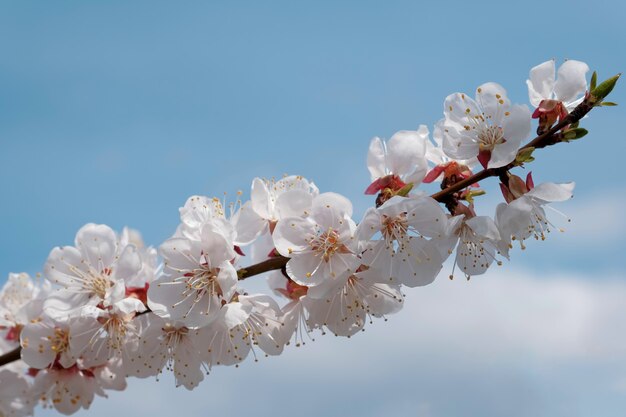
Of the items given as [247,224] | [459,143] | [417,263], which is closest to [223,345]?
[247,224]

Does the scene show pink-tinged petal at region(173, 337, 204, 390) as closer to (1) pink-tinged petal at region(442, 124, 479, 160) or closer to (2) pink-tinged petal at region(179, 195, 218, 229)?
(2) pink-tinged petal at region(179, 195, 218, 229)

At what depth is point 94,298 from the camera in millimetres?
4379

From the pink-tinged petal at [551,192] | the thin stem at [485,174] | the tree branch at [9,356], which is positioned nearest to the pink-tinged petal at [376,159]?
the thin stem at [485,174]

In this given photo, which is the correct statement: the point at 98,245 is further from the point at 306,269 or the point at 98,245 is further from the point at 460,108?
the point at 460,108

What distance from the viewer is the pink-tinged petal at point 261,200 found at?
13.3 feet

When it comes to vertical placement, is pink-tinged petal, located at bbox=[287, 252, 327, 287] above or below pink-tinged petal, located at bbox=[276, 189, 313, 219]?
below

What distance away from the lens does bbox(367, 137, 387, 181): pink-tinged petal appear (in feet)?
13.1

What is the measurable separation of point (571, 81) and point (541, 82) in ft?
0.50

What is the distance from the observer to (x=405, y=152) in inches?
155

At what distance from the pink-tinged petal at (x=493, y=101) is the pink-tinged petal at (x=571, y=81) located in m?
0.27

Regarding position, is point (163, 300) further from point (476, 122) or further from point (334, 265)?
point (476, 122)

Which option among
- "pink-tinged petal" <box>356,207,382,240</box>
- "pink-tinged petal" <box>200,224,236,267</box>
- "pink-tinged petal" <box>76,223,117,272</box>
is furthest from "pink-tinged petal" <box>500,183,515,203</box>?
"pink-tinged petal" <box>76,223,117,272</box>

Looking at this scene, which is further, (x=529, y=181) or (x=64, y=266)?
(x=64, y=266)

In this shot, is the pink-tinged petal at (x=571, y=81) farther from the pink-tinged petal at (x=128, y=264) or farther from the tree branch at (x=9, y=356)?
the tree branch at (x=9, y=356)
